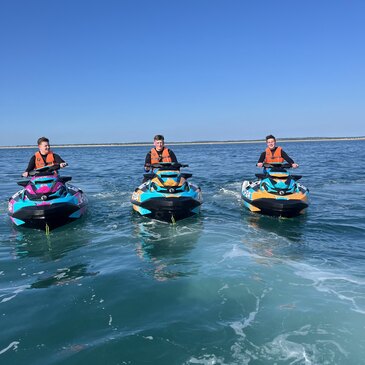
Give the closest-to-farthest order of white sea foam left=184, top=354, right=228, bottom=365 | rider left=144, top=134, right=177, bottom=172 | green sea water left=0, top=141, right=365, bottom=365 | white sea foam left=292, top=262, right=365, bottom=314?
white sea foam left=184, top=354, right=228, bottom=365, green sea water left=0, top=141, right=365, bottom=365, white sea foam left=292, top=262, right=365, bottom=314, rider left=144, top=134, right=177, bottom=172

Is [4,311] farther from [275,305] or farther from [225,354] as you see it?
[275,305]

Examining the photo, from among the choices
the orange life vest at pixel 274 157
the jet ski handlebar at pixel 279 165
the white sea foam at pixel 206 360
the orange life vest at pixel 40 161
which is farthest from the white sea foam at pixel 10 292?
the orange life vest at pixel 274 157

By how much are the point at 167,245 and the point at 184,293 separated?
2235 mm

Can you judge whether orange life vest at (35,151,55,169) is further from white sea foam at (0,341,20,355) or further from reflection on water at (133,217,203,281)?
white sea foam at (0,341,20,355)

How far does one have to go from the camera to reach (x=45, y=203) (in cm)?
768

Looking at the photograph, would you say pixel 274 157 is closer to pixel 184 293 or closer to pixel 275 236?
pixel 275 236

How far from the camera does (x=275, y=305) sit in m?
4.29

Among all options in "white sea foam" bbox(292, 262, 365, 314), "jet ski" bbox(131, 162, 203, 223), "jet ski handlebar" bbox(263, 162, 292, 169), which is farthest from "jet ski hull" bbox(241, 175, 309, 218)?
"white sea foam" bbox(292, 262, 365, 314)

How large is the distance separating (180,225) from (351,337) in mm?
5035

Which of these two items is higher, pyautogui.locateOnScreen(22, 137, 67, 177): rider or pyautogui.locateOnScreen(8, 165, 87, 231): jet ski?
pyautogui.locateOnScreen(22, 137, 67, 177): rider

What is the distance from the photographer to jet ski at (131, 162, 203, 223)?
27.1ft

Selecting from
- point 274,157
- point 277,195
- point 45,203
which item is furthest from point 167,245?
point 274,157

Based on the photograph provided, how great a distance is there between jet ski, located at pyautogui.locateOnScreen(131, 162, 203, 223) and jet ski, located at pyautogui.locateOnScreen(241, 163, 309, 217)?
56.8 inches

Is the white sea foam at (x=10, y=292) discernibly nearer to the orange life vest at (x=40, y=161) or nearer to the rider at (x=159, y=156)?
the orange life vest at (x=40, y=161)
